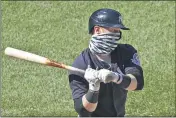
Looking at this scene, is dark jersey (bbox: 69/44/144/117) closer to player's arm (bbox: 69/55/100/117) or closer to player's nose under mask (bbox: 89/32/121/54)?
player's arm (bbox: 69/55/100/117)

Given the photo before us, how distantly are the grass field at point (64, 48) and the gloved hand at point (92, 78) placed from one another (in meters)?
3.82

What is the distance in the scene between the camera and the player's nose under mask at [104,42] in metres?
4.72

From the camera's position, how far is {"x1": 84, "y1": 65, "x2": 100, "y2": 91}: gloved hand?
448 cm

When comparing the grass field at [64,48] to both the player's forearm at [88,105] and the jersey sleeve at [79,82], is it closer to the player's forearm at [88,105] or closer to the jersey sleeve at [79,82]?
the jersey sleeve at [79,82]

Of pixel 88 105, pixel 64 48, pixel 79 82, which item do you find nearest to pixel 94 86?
pixel 88 105

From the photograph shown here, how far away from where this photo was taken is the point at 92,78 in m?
4.49

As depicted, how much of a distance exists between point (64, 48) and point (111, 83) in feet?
19.3

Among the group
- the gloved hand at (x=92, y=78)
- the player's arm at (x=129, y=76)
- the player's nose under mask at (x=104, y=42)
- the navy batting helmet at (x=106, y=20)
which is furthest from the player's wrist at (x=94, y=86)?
the navy batting helmet at (x=106, y=20)

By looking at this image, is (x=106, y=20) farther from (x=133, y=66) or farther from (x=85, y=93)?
(x=85, y=93)

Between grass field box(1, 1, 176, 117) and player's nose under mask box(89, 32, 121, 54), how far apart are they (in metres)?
3.68

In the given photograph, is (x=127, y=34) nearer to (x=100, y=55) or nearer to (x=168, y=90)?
(x=168, y=90)

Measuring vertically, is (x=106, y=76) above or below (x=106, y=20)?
below

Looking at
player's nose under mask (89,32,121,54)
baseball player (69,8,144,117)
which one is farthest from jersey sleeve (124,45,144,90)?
player's nose under mask (89,32,121,54)

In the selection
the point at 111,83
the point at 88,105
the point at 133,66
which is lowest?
the point at 88,105
